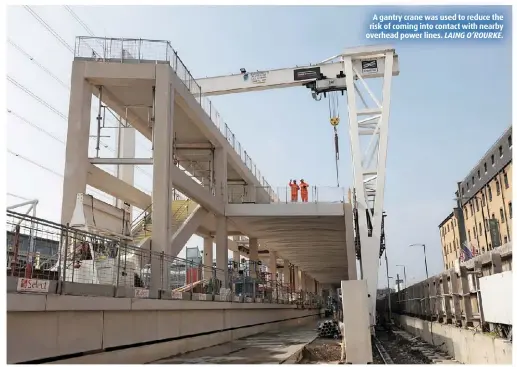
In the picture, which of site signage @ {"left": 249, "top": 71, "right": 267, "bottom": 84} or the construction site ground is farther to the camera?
site signage @ {"left": 249, "top": 71, "right": 267, "bottom": 84}

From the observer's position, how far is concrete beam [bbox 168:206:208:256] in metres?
19.5

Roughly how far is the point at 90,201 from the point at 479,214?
144ft

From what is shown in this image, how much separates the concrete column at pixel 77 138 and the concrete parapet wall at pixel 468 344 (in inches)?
476

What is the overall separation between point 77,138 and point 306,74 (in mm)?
13174

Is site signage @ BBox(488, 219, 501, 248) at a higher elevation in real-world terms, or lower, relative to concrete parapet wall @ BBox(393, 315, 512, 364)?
higher

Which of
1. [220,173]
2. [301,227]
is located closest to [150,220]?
[220,173]

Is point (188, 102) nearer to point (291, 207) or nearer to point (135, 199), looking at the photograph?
point (135, 199)

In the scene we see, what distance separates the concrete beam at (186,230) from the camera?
63.9 ft

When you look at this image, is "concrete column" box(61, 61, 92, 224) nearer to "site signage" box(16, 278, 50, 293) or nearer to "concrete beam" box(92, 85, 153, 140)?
"concrete beam" box(92, 85, 153, 140)

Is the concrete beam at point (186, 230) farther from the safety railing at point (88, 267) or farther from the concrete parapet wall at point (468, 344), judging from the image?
the concrete parapet wall at point (468, 344)

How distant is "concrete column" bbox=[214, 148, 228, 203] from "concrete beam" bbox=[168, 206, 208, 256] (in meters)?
1.77

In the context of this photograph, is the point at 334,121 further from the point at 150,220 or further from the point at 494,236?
the point at 150,220

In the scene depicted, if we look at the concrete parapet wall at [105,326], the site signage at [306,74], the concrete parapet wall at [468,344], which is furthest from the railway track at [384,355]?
the site signage at [306,74]

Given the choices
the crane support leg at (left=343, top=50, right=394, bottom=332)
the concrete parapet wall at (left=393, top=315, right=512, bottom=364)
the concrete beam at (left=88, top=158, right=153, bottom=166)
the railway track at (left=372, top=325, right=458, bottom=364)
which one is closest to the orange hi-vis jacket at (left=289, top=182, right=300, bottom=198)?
the crane support leg at (left=343, top=50, right=394, bottom=332)
